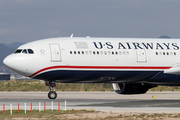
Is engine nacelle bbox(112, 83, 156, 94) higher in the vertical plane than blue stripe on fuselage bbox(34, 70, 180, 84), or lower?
lower

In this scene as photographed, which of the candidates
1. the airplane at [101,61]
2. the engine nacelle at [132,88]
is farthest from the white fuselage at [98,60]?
the engine nacelle at [132,88]

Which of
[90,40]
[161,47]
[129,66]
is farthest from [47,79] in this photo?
[161,47]

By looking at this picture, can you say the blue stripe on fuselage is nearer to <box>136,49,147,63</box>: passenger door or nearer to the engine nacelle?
<box>136,49,147,63</box>: passenger door

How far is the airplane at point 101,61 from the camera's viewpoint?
35.5 metres

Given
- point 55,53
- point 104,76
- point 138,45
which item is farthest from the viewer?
point 138,45

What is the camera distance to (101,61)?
36531 mm

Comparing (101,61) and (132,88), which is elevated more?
(101,61)

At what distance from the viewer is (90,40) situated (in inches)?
1463

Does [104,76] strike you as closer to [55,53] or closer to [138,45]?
[138,45]

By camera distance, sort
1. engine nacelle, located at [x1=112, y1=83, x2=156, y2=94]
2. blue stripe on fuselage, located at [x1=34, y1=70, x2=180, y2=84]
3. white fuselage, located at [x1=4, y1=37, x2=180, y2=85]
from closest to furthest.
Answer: white fuselage, located at [x1=4, y1=37, x2=180, y2=85] < blue stripe on fuselage, located at [x1=34, y1=70, x2=180, y2=84] < engine nacelle, located at [x1=112, y1=83, x2=156, y2=94]

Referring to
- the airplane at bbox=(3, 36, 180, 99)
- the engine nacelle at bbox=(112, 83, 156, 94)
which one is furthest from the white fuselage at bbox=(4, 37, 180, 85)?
the engine nacelle at bbox=(112, 83, 156, 94)

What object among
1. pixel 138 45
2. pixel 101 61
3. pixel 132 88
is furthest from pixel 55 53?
pixel 132 88

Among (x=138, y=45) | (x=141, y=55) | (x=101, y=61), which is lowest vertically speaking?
(x=101, y=61)

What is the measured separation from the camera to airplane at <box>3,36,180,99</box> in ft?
116
